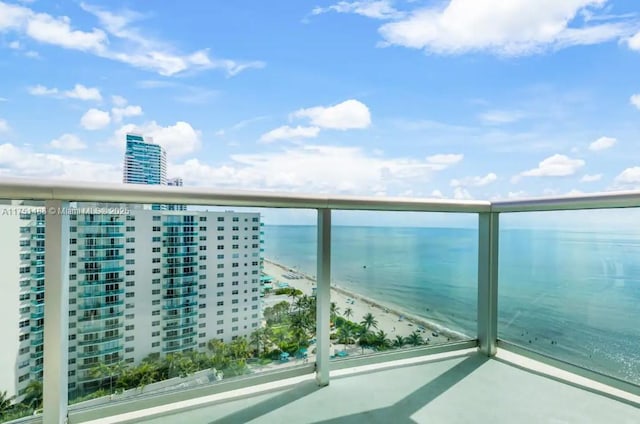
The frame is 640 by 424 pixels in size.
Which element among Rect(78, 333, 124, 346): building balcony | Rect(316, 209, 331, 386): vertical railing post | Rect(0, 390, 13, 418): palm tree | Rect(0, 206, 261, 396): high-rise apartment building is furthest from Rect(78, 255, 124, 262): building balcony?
Rect(316, 209, 331, 386): vertical railing post

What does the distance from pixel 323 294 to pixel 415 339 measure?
0.94 meters

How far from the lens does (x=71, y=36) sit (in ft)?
30.9

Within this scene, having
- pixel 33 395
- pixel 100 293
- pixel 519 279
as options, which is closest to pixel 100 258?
pixel 100 293

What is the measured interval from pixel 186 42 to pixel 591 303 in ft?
33.5

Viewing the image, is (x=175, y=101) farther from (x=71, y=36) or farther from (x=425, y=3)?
(x=425, y=3)

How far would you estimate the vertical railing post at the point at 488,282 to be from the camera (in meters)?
2.67

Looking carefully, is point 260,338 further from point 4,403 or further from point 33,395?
point 4,403

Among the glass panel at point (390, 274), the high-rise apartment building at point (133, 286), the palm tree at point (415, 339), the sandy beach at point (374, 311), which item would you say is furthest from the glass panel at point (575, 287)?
the high-rise apartment building at point (133, 286)

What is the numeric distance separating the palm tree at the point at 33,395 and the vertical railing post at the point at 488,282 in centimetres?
281

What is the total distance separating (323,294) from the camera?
2.16 metres

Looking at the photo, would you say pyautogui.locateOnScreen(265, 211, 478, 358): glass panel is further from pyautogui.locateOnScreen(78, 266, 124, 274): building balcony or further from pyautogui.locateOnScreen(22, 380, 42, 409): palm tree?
Result: pyautogui.locateOnScreen(22, 380, 42, 409): palm tree

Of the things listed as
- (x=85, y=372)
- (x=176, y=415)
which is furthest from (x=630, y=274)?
(x=85, y=372)

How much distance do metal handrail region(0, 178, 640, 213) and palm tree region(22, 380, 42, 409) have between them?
84 centimetres

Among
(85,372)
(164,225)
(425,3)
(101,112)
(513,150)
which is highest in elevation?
(425,3)
